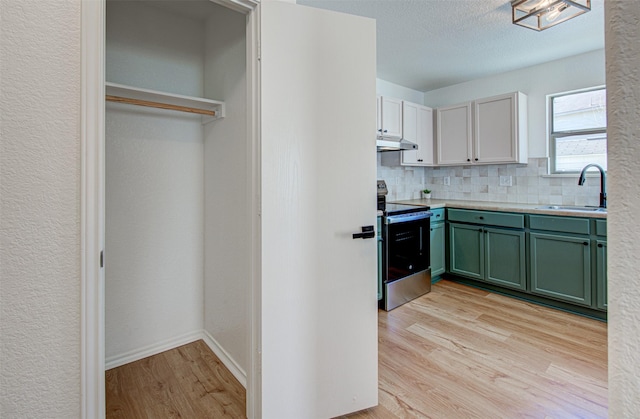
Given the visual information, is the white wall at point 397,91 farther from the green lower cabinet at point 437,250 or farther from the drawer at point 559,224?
the drawer at point 559,224

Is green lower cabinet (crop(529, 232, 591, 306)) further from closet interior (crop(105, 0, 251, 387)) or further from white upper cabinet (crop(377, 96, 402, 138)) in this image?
closet interior (crop(105, 0, 251, 387))

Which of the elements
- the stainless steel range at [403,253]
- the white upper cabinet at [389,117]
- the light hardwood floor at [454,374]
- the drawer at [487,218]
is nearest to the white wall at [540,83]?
the drawer at [487,218]

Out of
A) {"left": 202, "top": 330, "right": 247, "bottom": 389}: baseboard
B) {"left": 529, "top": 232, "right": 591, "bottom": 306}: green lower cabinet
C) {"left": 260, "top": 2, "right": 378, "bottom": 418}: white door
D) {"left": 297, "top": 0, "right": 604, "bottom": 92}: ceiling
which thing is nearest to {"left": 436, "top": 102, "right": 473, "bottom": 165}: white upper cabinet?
{"left": 297, "top": 0, "right": 604, "bottom": 92}: ceiling

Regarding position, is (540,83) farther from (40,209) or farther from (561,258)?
(40,209)

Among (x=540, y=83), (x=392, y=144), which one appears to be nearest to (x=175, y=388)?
(x=392, y=144)

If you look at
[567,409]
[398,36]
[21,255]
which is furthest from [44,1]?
[567,409]

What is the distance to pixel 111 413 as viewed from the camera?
168cm

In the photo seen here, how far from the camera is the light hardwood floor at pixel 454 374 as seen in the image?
1710mm

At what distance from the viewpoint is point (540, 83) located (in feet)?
11.7

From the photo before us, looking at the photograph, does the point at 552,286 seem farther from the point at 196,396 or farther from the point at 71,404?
the point at 71,404

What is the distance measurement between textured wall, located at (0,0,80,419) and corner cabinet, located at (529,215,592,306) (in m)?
3.46

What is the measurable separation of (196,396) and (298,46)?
1.93m

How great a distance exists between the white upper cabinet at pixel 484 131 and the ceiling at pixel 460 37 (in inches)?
16.2

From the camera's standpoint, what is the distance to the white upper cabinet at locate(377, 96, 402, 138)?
3510 mm
